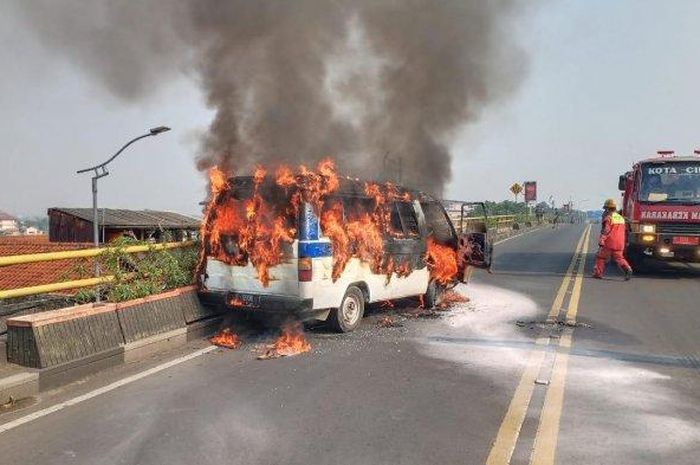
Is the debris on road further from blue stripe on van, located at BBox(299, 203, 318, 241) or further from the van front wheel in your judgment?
blue stripe on van, located at BBox(299, 203, 318, 241)

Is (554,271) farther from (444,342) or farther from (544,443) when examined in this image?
(544,443)

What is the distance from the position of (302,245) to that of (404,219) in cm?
212

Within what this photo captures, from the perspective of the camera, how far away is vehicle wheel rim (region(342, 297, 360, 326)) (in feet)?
21.5

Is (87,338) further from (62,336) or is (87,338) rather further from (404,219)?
(404,219)

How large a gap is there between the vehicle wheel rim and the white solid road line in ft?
5.32

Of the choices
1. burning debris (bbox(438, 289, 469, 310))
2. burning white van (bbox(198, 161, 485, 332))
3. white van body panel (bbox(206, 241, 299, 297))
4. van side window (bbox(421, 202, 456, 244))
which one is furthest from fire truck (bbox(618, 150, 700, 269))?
white van body panel (bbox(206, 241, 299, 297))

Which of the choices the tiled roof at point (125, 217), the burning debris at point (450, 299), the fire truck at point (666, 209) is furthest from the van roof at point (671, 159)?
the tiled roof at point (125, 217)

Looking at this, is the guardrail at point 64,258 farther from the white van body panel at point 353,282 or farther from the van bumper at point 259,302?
the white van body panel at point 353,282

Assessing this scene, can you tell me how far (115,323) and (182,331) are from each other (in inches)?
35.1

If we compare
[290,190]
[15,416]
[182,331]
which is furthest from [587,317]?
[15,416]

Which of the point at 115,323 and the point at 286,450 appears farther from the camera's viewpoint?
the point at 115,323

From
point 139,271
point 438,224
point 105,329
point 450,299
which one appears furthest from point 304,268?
point 450,299

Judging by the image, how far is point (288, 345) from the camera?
5832 millimetres

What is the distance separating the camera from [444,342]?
242 inches
